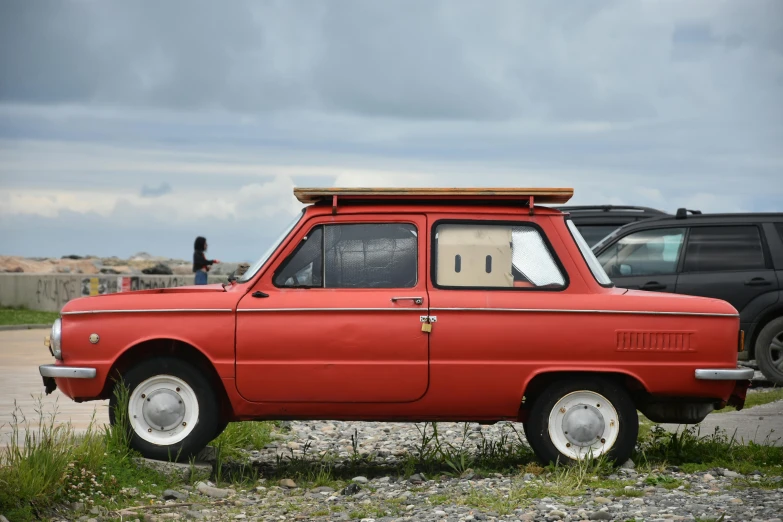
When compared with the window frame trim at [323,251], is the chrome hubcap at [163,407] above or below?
below

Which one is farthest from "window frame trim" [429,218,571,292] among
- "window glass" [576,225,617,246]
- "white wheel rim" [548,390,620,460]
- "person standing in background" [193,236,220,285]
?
"person standing in background" [193,236,220,285]

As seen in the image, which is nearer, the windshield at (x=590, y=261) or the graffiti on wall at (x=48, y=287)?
the windshield at (x=590, y=261)

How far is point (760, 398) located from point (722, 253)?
6.92 ft

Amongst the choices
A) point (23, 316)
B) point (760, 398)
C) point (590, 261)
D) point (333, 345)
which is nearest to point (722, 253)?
point (760, 398)

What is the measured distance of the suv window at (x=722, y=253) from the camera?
44.9 ft

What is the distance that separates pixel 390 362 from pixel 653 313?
188 centimetres

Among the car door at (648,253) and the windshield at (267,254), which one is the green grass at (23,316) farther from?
the windshield at (267,254)

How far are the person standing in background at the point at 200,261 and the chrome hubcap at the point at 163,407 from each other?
12.9 m

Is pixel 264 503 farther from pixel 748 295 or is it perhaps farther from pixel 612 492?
pixel 748 295

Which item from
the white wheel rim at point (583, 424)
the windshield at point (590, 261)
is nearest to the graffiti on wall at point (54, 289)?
the windshield at point (590, 261)

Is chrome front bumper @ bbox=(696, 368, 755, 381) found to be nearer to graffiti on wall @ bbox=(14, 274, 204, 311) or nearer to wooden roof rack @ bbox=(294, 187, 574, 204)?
wooden roof rack @ bbox=(294, 187, 574, 204)

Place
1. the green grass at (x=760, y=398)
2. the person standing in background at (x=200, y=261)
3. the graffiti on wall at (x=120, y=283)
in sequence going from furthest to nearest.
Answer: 1. the graffiti on wall at (x=120, y=283)
2. the person standing in background at (x=200, y=261)
3. the green grass at (x=760, y=398)

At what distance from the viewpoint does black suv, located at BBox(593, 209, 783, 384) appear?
1357 centimetres

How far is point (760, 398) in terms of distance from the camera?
1235 centimetres
